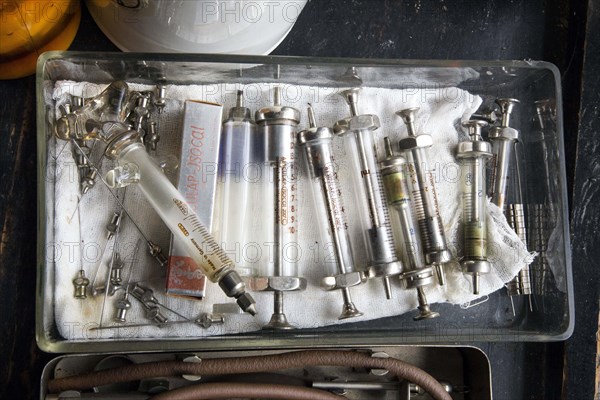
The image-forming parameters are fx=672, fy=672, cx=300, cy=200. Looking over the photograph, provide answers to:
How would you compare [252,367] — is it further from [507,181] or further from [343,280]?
[507,181]

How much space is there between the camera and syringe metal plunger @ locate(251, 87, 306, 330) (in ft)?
2.40

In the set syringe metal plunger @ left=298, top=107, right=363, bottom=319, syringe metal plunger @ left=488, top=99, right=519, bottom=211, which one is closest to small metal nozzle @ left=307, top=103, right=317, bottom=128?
syringe metal plunger @ left=298, top=107, right=363, bottom=319

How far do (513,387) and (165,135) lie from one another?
20.6 inches

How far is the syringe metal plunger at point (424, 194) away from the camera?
2.51 feet

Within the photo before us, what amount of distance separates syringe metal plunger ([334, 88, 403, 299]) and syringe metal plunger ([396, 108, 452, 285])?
0.04m

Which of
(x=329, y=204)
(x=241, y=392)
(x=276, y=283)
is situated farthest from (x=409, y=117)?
(x=241, y=392)

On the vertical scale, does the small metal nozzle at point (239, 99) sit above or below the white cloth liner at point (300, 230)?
above

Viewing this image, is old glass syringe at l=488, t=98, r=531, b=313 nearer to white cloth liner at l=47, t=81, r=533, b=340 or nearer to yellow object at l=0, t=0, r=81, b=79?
white cloth liner at l=47, t=81, r=533, b=340

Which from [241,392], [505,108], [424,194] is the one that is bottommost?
[241,392]

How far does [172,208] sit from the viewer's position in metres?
0.71

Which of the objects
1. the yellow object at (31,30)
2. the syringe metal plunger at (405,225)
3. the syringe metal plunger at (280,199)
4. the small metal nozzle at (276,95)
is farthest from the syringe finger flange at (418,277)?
the yellow object at (31,30)

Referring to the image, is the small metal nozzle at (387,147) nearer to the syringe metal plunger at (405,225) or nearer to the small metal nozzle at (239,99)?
the syringe metal plunger at (405,225)

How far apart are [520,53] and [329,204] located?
0.33 meters

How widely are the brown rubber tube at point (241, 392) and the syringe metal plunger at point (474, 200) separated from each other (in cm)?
21
